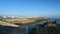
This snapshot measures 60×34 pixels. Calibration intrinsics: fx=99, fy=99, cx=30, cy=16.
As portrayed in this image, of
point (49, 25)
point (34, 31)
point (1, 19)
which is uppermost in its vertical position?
point (1, 19)

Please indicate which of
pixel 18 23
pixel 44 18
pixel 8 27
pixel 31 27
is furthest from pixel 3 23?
pixel 44 18

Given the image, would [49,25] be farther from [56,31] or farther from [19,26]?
[19,26]

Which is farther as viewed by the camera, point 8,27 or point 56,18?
point 56,18

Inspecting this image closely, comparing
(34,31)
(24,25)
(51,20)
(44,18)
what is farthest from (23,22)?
(51,20)

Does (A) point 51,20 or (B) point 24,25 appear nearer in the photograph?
(B) point 24,25

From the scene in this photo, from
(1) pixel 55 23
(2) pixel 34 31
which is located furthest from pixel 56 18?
(2) pixel 34 31

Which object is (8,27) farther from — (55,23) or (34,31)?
(55,23)

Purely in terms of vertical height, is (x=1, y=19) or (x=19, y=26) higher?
(x=1, y=19)

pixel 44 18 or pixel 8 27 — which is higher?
pixel 44 18
